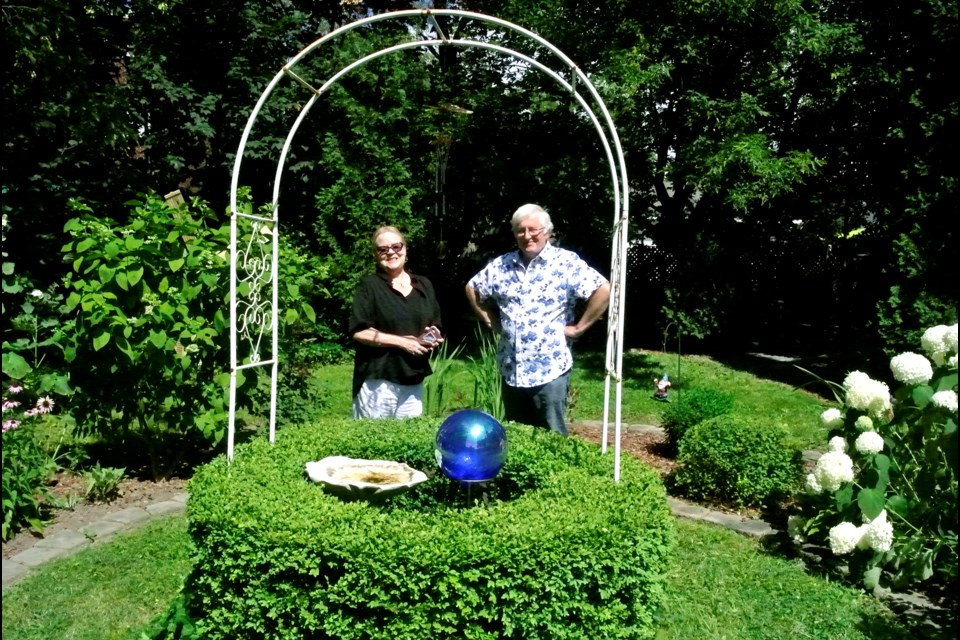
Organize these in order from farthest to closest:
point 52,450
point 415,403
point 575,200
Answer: point 575,200, point 52,450, point 415,403

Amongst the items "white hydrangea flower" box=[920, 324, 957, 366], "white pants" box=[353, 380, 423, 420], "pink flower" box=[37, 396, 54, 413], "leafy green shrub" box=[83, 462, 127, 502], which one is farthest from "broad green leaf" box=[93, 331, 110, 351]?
"white hydrangea flower" box=[920, 324, 957, 366]

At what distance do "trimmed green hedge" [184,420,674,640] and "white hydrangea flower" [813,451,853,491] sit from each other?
1087mm

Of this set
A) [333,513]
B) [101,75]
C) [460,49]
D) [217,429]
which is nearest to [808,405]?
[217,429]

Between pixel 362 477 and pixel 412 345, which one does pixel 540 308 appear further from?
pixel 362 477

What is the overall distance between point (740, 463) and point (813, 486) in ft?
2.37

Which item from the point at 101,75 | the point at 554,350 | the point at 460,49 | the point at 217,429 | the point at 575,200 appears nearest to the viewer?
the point at 554,350

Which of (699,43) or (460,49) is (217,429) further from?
(460,49)

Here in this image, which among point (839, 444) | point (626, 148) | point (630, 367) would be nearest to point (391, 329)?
point (839, 444)

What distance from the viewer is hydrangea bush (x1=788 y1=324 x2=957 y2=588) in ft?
10.2

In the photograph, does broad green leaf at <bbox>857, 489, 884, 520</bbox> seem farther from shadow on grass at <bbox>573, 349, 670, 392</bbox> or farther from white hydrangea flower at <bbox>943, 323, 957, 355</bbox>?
shadow on grass at <bbox>573, 349, 670, 392</bbox>

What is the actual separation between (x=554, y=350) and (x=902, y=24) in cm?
624

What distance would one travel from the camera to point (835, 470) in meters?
3.59

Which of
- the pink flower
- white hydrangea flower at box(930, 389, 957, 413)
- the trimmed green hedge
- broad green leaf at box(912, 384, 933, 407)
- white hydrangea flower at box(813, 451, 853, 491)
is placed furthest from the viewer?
the pink flower

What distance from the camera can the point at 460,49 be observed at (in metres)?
11.0
